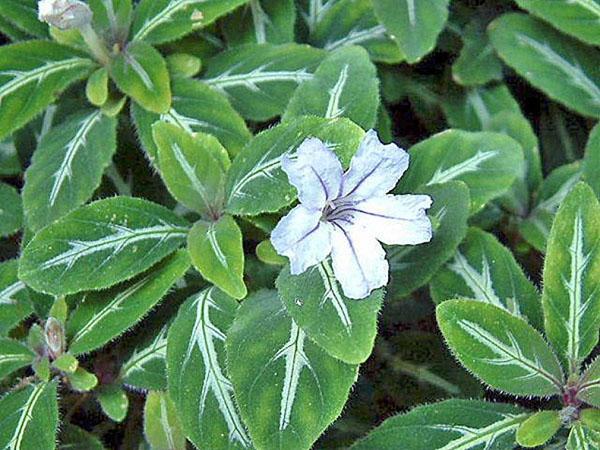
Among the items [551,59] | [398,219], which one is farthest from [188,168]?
[551,59]

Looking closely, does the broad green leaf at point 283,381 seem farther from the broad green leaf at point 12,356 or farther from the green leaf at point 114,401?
Result: the broad green leaf at point 12,356

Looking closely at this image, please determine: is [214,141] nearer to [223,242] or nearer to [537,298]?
[223,242]

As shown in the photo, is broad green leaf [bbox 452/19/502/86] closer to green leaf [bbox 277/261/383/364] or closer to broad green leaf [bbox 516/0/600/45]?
broad green leaf [bbox 516/0/600/45]

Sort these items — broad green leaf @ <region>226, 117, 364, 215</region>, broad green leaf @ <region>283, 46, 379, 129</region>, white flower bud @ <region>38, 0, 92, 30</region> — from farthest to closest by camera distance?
broad green leaf @ <region>283, 46, 379, 129</region>
white flower bud @ <region>38, 0, 92, 30</region>
broad green leaf @ <region>226, 117, 364, 215</region>

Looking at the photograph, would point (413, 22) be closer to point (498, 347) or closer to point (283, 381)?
point (498, 347)

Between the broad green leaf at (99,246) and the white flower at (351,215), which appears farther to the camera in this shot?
the broad green leaf at (99,246)

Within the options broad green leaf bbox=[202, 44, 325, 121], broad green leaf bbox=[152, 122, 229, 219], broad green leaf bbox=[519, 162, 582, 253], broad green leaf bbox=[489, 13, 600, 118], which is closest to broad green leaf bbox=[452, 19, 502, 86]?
broad green leaf bbox=[489, 13, 600, 118]

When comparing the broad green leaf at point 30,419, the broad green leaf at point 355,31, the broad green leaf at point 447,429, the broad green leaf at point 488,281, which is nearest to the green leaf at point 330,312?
the broad green leaf at point 447,429
